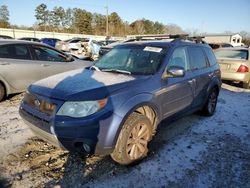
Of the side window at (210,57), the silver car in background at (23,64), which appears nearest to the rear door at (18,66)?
the silver car in background at (23,64)

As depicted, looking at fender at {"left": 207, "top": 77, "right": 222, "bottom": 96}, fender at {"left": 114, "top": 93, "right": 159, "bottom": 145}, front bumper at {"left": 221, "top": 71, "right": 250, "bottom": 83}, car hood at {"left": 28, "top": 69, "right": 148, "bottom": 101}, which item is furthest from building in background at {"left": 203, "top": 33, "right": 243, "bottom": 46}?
car hood at {"left": 28, "top": 69, "right": 148, "bottom": 101}

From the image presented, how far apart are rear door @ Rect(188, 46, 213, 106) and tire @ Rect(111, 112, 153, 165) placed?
1.75m

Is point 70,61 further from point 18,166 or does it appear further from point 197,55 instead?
point 18,166

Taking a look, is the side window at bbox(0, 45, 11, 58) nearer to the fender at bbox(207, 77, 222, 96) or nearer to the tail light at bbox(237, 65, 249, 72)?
the fender at bbox(207, 77, 222, 96)

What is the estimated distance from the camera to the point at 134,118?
331 centimetres

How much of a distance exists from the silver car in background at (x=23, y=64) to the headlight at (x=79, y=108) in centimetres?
381

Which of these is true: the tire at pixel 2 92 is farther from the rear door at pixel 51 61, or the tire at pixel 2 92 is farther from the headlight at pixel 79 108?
the headlight at pixel 79 108

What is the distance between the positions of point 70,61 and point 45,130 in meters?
4.38

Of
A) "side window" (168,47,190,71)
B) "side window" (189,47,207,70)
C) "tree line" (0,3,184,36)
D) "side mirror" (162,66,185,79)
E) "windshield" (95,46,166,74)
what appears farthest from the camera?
"tree line" (0,3,184,36)

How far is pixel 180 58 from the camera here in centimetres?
444

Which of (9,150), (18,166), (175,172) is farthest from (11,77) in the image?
(175,172)

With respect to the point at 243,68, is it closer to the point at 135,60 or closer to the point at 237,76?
the point at 237,76

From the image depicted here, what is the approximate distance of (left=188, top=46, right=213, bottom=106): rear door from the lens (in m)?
4.83

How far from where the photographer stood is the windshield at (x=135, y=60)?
394 cm
